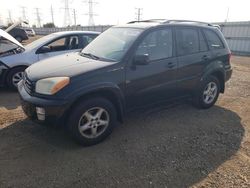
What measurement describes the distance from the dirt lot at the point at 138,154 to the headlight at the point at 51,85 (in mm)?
650

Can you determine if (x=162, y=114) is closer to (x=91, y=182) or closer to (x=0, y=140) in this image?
(x=91, y=182)

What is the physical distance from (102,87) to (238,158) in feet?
7.32

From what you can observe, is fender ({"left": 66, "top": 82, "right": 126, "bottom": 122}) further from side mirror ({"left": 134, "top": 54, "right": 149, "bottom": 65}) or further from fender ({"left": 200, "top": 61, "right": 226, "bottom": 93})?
fender ({"left": 200, "top": 61, "right": 226, "bottom": 93})

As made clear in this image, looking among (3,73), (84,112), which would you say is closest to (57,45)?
(3,73)

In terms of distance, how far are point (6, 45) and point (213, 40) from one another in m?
5.12

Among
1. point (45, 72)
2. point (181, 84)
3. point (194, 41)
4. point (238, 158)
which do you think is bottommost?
point (238, 158)

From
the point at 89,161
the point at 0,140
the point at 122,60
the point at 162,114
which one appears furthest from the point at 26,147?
the point at 162,114

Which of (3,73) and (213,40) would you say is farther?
(3,73)

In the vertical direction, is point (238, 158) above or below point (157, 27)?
below

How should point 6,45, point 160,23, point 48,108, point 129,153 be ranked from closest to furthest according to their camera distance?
point 48,108, point 129,153, point 160,23, point 6,45

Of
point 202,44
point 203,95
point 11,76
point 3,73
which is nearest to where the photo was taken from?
point 202,44

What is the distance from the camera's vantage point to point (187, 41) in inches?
189

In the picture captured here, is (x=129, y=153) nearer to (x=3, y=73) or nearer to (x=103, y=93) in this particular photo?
(x=103, y=93)

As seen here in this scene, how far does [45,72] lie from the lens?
146 inches
